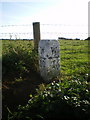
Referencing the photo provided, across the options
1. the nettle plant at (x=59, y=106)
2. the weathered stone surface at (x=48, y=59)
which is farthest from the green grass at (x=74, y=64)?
the nettle plant at (x=59, y=106)

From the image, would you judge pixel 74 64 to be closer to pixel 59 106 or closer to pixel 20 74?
pixel 20 74

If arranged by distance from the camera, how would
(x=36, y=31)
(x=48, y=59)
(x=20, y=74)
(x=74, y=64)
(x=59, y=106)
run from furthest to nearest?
(x=74, y=64) → (x=36, y=31) → (x=20, y=74) → (x=48, y=59) → (x=59, y=106)

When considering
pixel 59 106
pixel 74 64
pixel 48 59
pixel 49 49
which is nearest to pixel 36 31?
pixel 49 49

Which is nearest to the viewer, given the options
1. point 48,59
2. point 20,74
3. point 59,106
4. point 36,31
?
point 59,106

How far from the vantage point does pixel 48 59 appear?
611 cm

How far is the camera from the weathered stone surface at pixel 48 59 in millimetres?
6102

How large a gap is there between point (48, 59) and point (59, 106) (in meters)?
2.48

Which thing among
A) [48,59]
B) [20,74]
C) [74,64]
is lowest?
[20,74]

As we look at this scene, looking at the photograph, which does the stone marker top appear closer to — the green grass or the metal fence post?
the green grass

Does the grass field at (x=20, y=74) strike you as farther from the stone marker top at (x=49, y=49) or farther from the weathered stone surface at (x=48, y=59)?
the stone marker top at (x=49, y=49)

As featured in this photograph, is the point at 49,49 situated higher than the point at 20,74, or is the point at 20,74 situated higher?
the point at 49,49

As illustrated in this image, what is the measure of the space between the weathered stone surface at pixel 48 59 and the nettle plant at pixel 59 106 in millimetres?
2094

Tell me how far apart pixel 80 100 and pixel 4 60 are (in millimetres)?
3191

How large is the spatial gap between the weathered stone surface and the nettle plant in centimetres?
209
